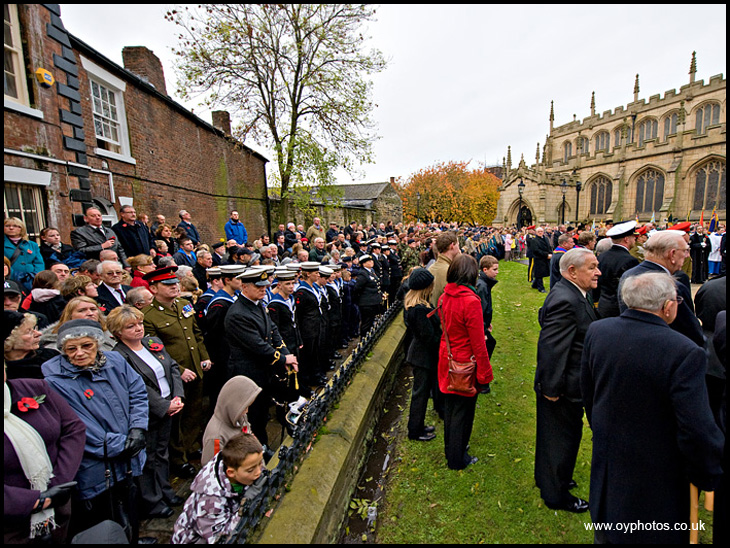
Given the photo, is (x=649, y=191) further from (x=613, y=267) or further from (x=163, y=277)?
(x=163, y=277)

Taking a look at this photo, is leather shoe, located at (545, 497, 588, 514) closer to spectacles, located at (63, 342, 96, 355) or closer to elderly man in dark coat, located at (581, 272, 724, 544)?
elderly man in dark coat, located at (581, 272, 724, 544)

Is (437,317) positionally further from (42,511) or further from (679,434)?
(42,511)

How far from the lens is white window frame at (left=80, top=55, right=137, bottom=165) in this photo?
8.69m

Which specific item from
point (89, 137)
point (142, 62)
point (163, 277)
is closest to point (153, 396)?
point (163, 277)

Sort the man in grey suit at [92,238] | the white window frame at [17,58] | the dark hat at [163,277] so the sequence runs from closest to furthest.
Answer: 1. the dark hat at [163,277]
2. the man in grey suit at [92,238]
3. the white window frame at [17,58]

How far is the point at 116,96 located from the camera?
982 cm

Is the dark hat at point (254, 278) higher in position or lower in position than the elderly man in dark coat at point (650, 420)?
higher

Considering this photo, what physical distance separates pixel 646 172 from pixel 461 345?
1632 inches

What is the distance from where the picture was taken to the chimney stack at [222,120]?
1667cm

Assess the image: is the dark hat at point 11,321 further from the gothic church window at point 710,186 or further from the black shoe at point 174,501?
the gothic church window at point 710,186

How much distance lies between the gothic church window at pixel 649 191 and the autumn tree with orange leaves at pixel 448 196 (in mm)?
14082

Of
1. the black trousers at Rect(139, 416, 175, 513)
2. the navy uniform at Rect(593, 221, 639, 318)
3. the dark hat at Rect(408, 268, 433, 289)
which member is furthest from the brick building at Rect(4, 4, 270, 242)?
the navy uniform at Rect(593, 221, 639, 318)

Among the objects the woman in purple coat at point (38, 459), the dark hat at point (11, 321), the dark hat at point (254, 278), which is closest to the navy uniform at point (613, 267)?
the dark hat at point (254, 278)

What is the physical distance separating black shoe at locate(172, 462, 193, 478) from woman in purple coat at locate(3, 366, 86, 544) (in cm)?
150
